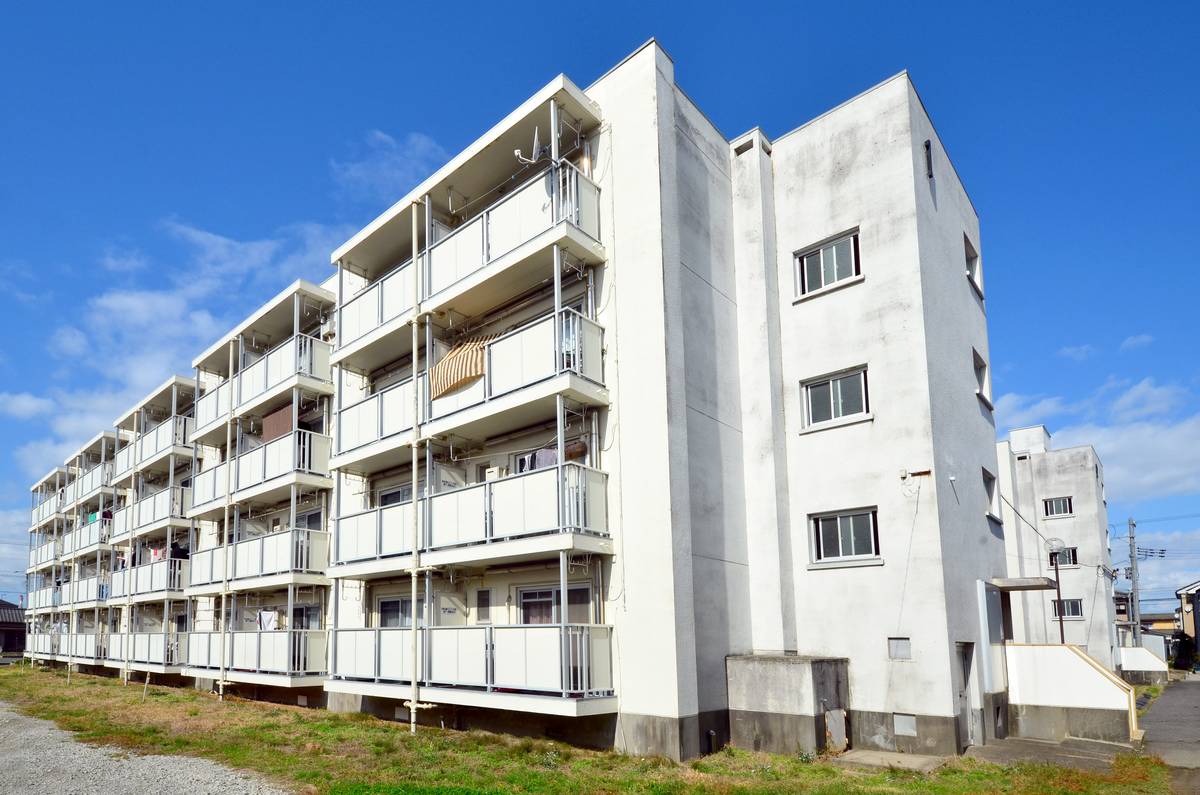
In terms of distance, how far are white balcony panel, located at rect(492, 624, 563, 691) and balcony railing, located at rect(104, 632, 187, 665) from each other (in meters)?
18.9

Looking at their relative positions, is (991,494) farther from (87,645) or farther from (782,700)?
(87,645)

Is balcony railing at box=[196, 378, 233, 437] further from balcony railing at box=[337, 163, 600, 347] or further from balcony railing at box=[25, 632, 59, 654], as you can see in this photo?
balcony railing at box=[25, 632, 59, 654]

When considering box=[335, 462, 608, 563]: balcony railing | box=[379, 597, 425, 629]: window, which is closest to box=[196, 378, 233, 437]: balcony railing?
box=[379, 597, 425, 629]: window

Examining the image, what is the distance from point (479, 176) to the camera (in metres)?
19.2

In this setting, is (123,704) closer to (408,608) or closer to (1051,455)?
(408,608)

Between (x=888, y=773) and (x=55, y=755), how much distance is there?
14456 millimetres

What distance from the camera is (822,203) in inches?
717

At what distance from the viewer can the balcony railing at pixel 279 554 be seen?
23172mm

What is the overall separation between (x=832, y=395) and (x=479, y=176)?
29.6 ft

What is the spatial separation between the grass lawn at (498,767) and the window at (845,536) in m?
4.02

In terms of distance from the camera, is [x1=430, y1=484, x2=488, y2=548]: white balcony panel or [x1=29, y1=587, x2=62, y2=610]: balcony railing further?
[x1=29, y1=587, x2=62, y2=610]: balcony railing

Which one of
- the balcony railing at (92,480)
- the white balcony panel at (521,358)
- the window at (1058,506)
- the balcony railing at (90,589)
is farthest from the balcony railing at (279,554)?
the window at (1058,506)

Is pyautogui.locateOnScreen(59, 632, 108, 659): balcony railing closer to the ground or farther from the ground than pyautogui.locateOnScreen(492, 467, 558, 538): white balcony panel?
closer to the ground

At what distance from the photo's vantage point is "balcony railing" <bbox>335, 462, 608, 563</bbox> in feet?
49.7
